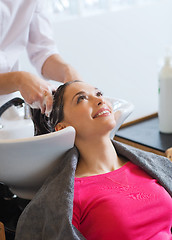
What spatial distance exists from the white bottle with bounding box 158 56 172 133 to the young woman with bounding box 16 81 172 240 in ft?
2.12

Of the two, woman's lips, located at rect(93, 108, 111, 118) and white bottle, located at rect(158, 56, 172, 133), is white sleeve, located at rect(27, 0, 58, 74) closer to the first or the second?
woman's lips, located at rect(93, 108, 111, 118)

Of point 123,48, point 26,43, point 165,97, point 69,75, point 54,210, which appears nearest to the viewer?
point 54,210

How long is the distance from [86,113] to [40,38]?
544 mm

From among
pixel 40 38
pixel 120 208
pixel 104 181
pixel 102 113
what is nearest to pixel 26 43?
pixel 40 38

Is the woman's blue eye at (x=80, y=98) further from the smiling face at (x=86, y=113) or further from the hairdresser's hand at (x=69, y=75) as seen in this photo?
the hairdresser's hand at (x=69, y=75)

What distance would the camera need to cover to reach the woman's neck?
1.14m

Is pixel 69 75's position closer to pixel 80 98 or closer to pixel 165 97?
pixel 80 98

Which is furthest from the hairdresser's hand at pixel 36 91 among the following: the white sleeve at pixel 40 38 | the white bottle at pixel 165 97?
the white bottle at pixel 165 97

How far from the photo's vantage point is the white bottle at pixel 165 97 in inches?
71.2

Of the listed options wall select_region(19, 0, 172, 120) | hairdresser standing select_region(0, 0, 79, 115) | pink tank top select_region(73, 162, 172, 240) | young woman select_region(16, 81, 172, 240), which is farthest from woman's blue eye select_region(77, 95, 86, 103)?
wall select_region(19, 0, 172, 120)

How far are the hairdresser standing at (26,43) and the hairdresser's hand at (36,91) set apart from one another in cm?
3

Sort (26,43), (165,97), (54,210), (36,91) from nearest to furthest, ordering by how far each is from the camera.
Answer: (54,210)
(36,91)
(26,43)
(165,97)

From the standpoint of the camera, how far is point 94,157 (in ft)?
3.77

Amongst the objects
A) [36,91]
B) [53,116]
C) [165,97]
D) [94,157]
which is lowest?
[165,97]
